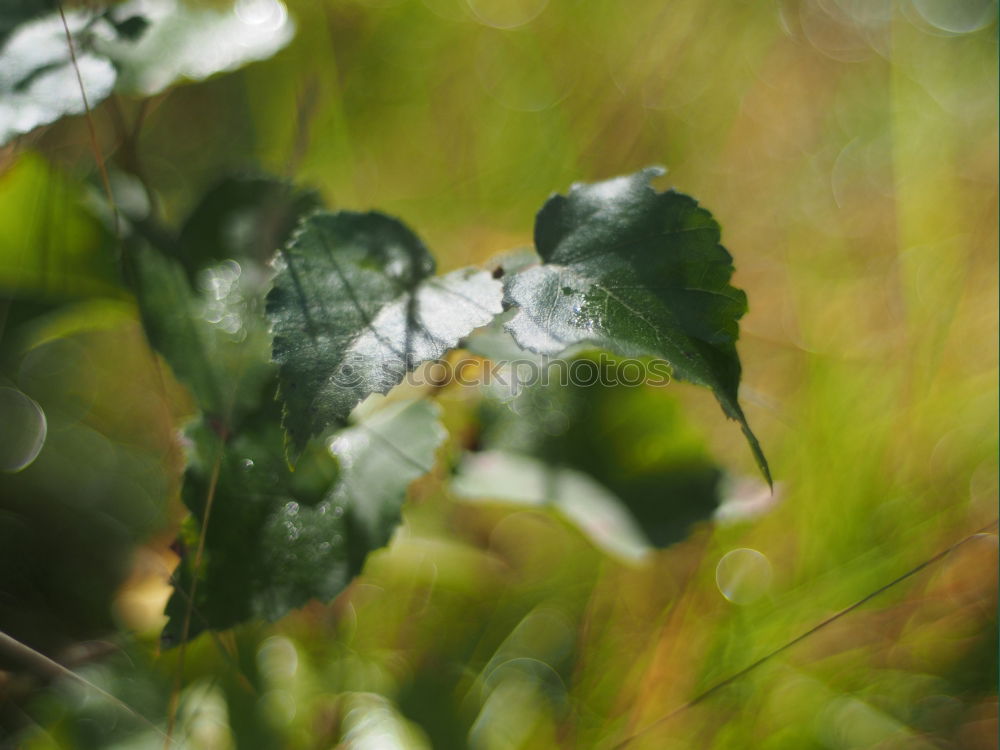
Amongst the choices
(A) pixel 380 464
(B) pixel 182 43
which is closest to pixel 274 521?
(A) pixel 380 464

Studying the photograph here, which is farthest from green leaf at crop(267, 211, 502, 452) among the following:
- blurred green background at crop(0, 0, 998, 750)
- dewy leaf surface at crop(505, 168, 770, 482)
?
blurred green background at crop(0, 0, 998, 750)

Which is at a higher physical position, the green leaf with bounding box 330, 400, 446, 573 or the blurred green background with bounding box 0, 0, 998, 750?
the green leaf with bounding box 330, 400, 446, 573

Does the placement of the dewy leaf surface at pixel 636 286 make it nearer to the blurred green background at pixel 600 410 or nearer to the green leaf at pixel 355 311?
the green leaf at pixel 355 311

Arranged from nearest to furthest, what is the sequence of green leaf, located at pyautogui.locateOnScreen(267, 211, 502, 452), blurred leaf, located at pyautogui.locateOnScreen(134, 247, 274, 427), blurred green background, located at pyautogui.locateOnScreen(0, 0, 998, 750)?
green leaf, located at pyautogui.locateOnScreen(267, 211, 502, 452), blurred leaf, located at pyautogui.locateOnScreen(134, 247, 274, 427), blurred green background, located at pyautogui.locateOnScreen(0, 0, 998, 750)

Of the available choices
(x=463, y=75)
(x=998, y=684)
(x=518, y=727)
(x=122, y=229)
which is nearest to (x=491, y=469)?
(x=518, y=727)

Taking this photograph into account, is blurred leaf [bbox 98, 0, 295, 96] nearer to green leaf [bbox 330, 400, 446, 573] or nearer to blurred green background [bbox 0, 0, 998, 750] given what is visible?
blurred green background [bbox 0, 0, 998, 750]

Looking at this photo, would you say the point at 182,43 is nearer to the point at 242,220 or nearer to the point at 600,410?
the point at 242,220

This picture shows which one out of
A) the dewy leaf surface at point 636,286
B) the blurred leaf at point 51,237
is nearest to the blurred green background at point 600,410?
the blurred leaf at point 51,237
